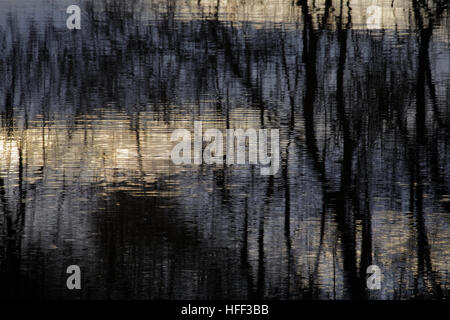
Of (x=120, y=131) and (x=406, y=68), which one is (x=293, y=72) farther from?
(x=120, y=131)

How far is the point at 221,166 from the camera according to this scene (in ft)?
6.64

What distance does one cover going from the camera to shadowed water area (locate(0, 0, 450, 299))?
2.02m

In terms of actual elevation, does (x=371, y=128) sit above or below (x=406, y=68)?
below

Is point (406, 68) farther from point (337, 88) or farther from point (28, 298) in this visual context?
point (28, 298)

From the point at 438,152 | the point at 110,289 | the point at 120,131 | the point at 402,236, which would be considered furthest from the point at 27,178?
the point at 438,152

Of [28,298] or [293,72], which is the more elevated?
[293,72]

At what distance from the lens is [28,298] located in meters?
2.03

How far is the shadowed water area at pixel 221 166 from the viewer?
2.02 metres

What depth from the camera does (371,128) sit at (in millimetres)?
2064

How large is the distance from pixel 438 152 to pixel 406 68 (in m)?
0.33
